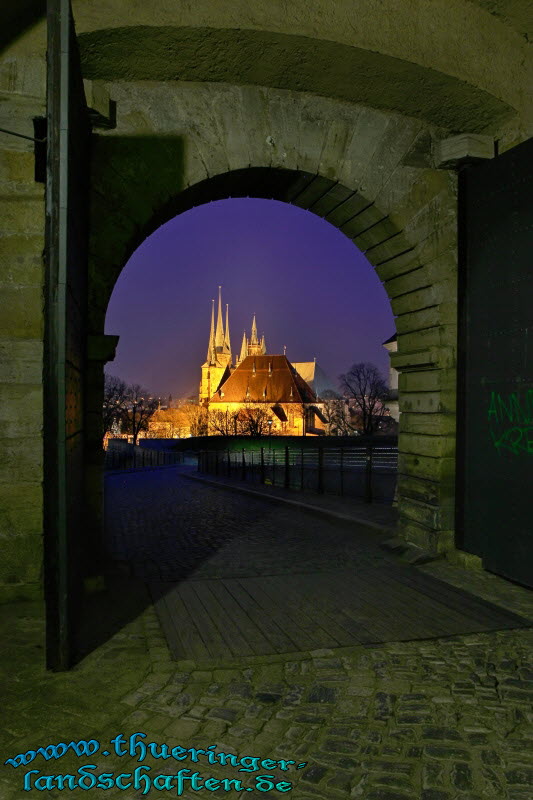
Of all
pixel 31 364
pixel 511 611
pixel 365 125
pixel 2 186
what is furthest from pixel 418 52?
pixel 511 611

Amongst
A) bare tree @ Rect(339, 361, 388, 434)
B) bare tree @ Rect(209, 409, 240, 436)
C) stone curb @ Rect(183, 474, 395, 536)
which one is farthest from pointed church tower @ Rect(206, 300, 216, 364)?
stone curb @ Rect(183, 474, 395, 536)

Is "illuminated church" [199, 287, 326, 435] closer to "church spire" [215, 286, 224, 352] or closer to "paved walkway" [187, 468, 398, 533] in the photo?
"church spire" [215, 286, 224, 352]

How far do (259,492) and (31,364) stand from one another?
8.12m

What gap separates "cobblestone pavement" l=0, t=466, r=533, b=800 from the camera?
8.18 ft

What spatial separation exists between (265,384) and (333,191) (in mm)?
74966

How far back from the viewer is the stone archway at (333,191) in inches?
212

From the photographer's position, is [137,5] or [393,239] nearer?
[137,5]

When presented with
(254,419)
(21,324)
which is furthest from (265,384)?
(21,324)

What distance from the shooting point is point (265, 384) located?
A: 3196 inches

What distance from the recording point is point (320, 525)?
27.7ft

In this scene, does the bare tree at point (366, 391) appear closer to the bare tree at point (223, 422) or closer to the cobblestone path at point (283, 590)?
the bare tree at point (223, 422)

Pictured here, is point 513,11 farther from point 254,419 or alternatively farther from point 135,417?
point 135,417

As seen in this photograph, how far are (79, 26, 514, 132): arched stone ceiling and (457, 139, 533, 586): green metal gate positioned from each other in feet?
2.37

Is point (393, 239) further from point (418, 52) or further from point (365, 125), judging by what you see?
point (418, 52)
